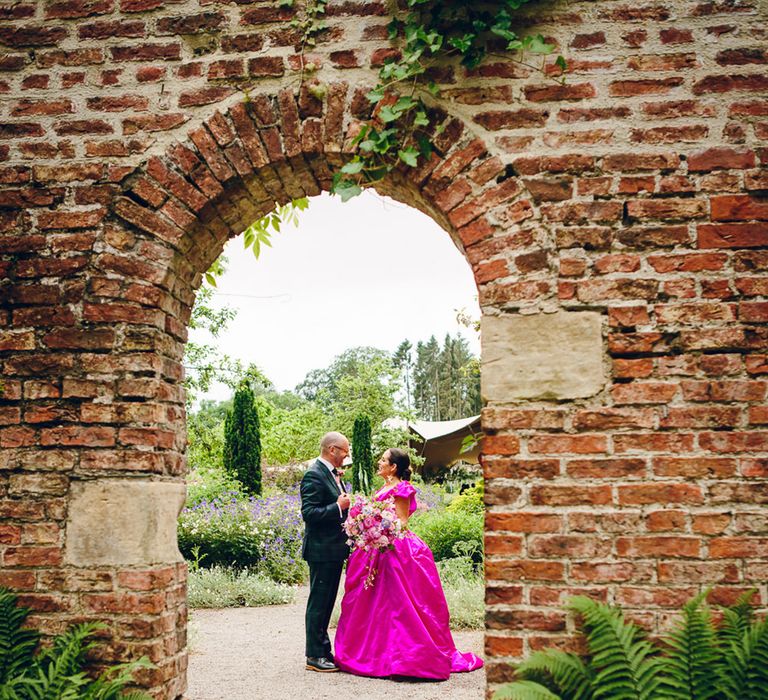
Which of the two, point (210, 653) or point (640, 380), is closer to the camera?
point (640, 380)

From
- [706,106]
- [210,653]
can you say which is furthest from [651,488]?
[210,653]

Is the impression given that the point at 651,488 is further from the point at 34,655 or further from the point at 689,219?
the point at 34,655

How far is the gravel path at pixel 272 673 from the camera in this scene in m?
5.21

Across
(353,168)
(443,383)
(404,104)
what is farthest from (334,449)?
(443,383)

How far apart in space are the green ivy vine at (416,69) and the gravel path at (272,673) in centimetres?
385

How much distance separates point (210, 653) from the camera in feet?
21.7

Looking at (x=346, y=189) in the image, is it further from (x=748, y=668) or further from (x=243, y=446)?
(x=243, y=446)

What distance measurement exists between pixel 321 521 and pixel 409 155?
3.49 meters

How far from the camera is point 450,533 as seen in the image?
9.98 m

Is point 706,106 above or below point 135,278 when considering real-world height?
above

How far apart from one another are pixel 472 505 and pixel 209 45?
9.59 metres

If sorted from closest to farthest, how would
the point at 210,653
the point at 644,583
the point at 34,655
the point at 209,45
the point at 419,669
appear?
the point at 644,583, the point at 34,655, the point at 209,45, the point at 419,669, the point at 210,653

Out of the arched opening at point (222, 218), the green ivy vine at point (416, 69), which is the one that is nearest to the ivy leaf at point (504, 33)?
the green ivy vine at point (416, 69)

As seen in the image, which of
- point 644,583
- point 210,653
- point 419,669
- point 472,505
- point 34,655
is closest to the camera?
point 644,583
